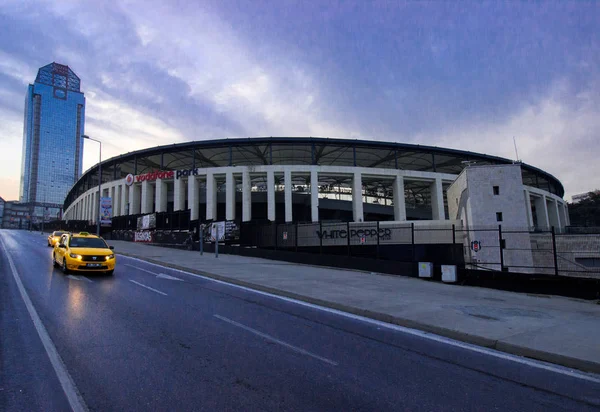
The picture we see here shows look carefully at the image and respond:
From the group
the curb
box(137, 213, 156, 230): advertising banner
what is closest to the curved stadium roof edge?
box(137, 213, 156, 230): advertising banner

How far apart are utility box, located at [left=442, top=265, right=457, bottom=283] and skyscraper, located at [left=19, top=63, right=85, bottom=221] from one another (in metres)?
190

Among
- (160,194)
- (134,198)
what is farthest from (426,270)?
(134,198)

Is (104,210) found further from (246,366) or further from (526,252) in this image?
(526,252)

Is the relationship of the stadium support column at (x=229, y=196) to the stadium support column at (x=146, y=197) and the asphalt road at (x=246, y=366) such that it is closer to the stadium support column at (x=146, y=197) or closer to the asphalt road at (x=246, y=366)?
the stadium support column at (x=146, y=197)

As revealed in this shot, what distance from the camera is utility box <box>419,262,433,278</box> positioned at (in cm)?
1461

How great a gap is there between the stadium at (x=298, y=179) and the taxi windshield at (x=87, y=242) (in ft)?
55.1

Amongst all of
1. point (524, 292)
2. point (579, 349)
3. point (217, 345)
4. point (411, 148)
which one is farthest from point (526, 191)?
point (217, 345)

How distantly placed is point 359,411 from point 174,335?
361 cm

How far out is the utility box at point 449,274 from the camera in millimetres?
13719

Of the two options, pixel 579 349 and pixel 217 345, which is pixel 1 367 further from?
pixel 579 349

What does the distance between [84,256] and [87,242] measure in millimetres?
1665

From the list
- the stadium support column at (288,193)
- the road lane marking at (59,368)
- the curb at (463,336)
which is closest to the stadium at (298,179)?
the stadium support column at (288,193)

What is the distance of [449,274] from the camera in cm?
1382

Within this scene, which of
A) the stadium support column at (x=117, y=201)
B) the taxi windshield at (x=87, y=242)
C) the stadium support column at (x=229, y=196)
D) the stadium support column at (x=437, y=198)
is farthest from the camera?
the stadium support column at (x=117, y=201)
